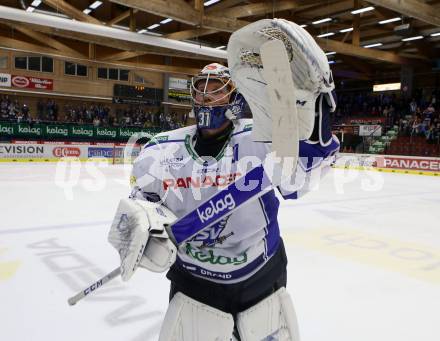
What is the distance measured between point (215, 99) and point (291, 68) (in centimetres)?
50

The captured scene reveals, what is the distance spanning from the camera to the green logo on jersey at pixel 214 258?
54.5 inches

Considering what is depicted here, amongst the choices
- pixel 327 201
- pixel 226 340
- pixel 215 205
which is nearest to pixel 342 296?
pixel 226 340

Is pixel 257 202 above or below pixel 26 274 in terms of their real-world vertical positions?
above

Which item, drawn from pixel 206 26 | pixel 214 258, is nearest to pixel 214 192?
pixel 214 258

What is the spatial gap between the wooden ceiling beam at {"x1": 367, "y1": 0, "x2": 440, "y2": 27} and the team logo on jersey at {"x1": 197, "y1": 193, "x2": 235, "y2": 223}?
9320mm

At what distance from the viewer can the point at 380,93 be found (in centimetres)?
2558

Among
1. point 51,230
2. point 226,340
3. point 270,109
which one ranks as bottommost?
point 51,230

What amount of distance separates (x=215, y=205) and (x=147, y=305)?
1.84m

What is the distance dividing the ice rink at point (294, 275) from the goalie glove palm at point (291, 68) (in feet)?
5.64

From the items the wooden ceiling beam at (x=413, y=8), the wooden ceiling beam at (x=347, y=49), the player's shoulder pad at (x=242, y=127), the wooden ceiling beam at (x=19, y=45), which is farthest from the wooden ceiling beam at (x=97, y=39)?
the player's shoulder pad at (x=242, y=127)

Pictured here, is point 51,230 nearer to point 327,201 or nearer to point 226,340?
point 226,340

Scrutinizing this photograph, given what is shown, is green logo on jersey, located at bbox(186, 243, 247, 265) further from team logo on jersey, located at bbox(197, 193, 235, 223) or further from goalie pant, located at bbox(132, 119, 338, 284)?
team logo on jersey, located at bbox(197, 193, 235, 223)

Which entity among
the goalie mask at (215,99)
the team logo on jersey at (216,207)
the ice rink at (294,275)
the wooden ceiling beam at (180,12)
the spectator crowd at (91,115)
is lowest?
the ice rink at (294,275)

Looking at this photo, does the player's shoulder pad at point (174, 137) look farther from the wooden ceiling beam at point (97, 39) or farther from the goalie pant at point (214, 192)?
the wooden ceiling beam at point (97, 39)
